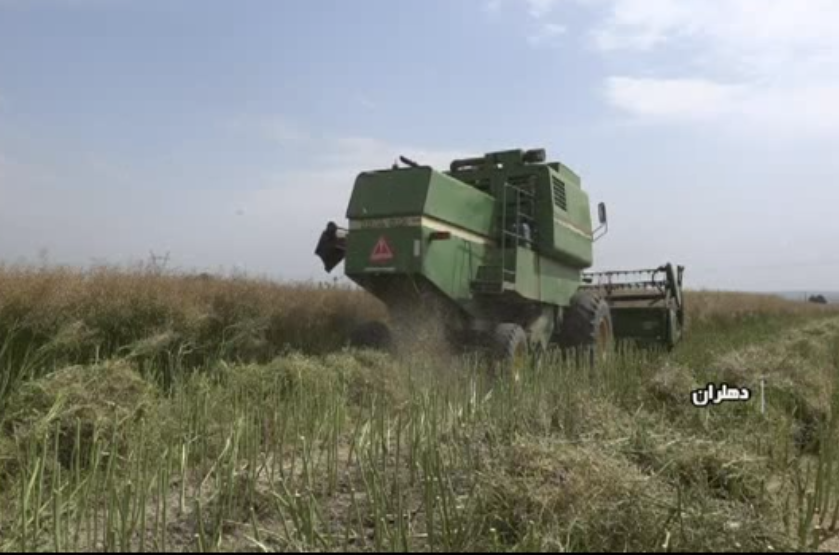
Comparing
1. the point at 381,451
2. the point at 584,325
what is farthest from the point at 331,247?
the point at 381,451

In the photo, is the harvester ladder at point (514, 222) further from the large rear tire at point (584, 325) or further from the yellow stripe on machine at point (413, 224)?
the large rear tire at point (584, 325)

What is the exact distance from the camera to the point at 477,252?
7289 millimetres

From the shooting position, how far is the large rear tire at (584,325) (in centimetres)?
871

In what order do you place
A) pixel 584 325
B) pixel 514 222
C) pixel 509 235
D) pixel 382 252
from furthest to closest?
pixel 584 325 < pixel 514 222 < pixel 509 235 < pixel 382 252

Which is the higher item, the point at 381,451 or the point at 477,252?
the point at 477,252

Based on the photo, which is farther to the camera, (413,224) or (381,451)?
(413,224)

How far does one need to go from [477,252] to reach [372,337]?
4.55ft

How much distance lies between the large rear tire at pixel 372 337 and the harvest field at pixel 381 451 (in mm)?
406

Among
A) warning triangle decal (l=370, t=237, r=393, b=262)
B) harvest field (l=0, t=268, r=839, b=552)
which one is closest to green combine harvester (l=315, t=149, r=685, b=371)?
warning triangle decal (l=370, t=237, r=393, b=262)

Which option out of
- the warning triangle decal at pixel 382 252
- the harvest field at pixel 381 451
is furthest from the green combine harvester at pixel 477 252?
the harvest field at pixel 381 451

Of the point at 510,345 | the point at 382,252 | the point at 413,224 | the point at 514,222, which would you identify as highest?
the point at 514,222

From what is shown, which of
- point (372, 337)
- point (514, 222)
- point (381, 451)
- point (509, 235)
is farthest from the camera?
point (514, 222)

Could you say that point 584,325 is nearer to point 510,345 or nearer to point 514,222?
point 514,222

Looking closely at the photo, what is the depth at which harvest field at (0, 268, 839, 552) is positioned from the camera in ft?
8.32
